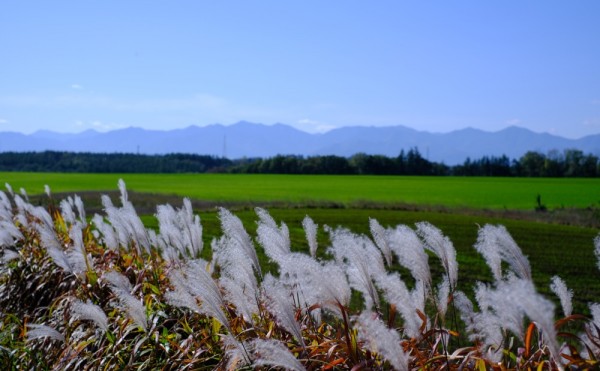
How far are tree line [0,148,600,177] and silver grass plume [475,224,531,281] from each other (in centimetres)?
8509

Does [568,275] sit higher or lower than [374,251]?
lower

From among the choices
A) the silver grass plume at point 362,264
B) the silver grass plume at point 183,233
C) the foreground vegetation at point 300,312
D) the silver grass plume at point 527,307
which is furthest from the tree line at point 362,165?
the silver grass plume at point 527,307

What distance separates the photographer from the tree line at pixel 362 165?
8581 centimetres

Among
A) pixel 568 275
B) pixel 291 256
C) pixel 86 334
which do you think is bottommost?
pixel 568 275

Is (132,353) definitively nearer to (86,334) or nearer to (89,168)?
(86,334)

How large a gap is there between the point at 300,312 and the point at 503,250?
4.97 feet

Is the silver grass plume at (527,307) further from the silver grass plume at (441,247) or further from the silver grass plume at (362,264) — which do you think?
the silver grass plume at (362,264)

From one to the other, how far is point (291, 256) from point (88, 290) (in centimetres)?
291

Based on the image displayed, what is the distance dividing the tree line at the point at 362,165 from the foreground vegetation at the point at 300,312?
82.3 metres

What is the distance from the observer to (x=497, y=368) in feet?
9.50

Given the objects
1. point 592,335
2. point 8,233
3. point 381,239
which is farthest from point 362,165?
point 592,335

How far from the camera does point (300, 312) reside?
4051 mm

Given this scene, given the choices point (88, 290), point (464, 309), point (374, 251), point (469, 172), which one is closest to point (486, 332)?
point (464, 309)

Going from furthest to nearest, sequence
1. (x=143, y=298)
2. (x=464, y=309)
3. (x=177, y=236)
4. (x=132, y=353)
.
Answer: (x=177, y=236) → (x=143, y=298) → (x=132, y=353) → (x=464, y=309)
